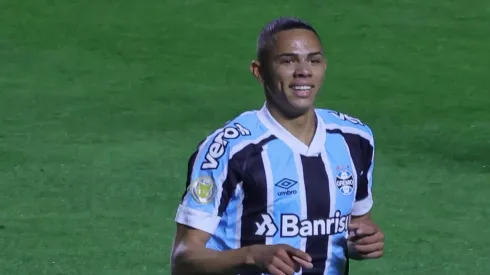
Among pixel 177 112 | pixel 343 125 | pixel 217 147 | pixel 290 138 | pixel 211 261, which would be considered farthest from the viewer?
pixel 177 112

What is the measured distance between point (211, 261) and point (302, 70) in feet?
2.25

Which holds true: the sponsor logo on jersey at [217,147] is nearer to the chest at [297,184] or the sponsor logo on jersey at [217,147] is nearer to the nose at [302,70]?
the chest at [297,184]

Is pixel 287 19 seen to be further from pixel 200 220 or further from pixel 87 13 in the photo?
pixel 87 13

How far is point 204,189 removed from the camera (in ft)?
13.1

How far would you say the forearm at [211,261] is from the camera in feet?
12.6

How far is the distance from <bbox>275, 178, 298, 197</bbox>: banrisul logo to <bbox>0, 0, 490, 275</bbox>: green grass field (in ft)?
9.47

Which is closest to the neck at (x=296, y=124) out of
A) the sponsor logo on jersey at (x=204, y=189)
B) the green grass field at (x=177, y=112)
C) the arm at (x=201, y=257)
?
the sponsor logo on jersey at (x=204, y=189)

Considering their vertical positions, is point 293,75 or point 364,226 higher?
point 293,75

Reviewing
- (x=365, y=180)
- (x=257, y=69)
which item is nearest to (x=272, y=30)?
(x=257, y=69)

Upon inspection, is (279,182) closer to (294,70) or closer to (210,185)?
(210,185)

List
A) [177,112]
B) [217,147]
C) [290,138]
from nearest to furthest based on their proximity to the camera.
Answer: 1. [217,147]
2. [290,138]
3. [177,112]

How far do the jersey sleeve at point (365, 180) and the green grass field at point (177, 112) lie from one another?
250 cm

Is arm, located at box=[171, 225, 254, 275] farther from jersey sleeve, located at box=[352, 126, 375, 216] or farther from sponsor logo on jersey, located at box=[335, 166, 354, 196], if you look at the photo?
jersey sleeve, located at box=[352, 126, 375, 216]

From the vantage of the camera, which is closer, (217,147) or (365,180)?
(217,147)
